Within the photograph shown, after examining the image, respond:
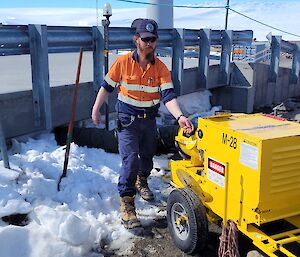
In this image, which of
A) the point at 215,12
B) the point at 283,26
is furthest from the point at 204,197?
the point at 215,12

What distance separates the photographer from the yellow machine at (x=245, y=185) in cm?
324

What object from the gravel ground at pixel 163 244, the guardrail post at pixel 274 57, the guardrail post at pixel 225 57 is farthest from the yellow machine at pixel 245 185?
the guardrail post at pixel 274 57

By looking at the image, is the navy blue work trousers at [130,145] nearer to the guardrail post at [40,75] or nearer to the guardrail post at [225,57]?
the guardrail post at [40,75]

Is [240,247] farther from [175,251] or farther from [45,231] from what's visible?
[45,231]

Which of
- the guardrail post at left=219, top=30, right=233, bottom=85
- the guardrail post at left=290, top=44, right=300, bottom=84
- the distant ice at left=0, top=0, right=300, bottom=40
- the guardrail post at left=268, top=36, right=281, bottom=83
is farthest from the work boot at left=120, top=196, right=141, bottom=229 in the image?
the distant ice at left=0, top=0, right=300, bottom=40

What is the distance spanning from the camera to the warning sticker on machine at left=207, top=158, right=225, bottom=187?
3.62 meters

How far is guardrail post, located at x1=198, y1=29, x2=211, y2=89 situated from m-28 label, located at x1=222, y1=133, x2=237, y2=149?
6.04 m

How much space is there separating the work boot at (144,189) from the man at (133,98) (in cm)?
53

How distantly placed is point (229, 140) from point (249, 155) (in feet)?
0.89

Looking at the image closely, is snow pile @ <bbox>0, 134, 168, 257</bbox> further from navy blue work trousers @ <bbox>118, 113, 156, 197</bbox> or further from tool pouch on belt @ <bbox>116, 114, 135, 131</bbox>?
tool pouch on belt @ <bbox>116, 114, 135, 131</bbox>

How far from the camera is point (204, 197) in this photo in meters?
3.87

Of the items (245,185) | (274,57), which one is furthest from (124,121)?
(274,57)

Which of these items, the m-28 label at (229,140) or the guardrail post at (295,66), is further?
the guardrail post at (295,66)

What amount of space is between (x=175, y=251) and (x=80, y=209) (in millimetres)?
1063
